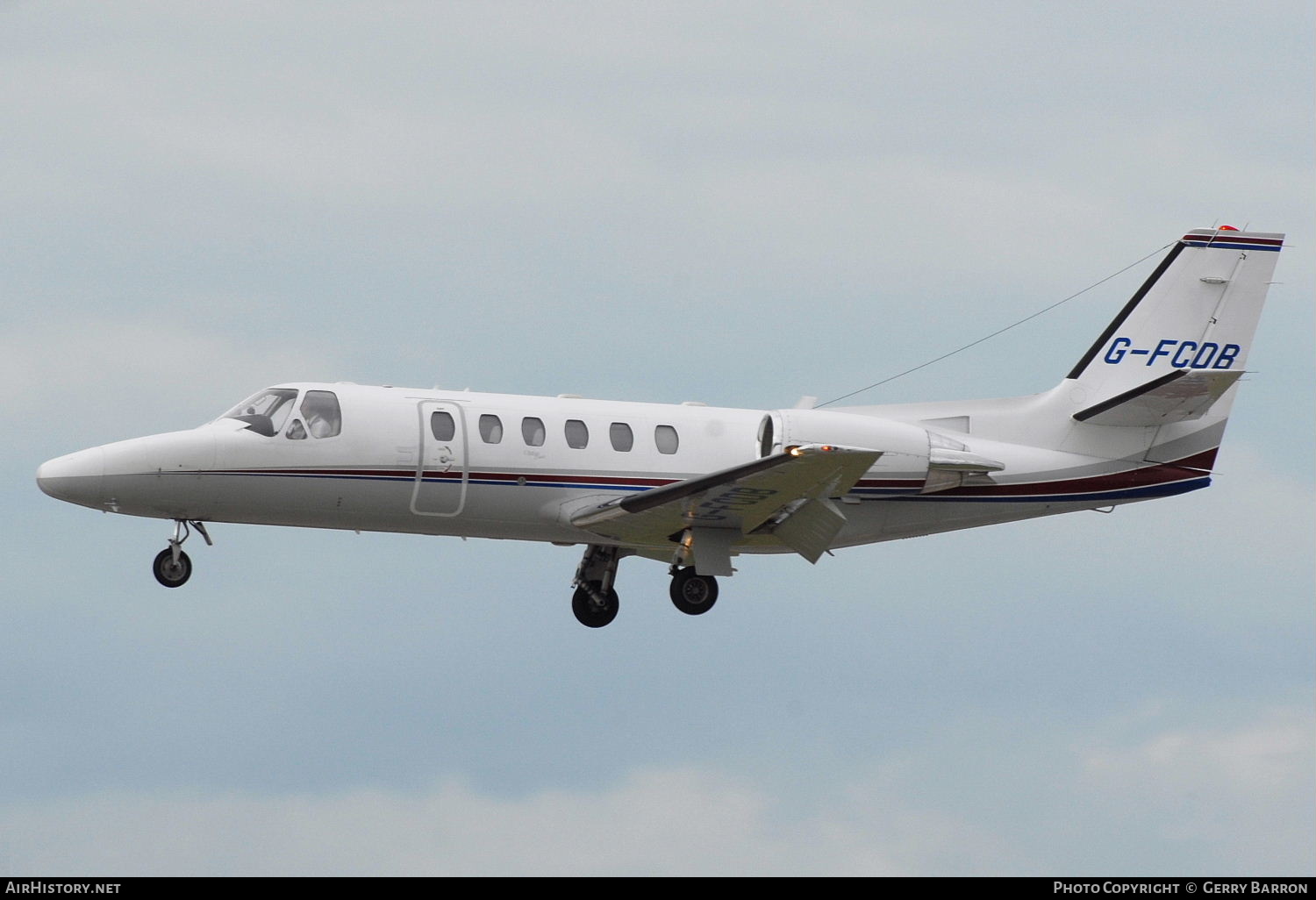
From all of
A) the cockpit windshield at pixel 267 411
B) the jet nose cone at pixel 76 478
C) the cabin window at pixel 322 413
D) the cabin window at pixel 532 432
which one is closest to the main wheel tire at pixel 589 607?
the cabin window at pixel 532 432

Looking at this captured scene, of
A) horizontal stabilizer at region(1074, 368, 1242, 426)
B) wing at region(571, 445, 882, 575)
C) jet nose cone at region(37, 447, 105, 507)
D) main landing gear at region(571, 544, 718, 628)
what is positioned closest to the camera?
wing at region(571, 445, 882, 575)

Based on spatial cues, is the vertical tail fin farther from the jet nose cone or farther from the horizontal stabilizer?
the jet nose cone

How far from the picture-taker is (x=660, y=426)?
84.5 feet

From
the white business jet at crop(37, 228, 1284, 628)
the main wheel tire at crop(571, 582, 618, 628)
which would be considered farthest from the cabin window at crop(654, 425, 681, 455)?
the main wheel tire at crop(571, 582, 618, 628)

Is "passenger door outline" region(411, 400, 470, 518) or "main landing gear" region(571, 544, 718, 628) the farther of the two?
"main landing gear" region(571, 544, 718, 628)

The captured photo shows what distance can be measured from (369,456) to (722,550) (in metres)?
5.12

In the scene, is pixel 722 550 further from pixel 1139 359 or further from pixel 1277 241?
pixel 1277 241

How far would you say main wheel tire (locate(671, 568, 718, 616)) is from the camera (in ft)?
86.2

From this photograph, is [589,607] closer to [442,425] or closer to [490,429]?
[490,429]

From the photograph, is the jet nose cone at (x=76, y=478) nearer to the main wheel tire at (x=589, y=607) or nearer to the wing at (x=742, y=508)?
the wing at (x=742, y=508)

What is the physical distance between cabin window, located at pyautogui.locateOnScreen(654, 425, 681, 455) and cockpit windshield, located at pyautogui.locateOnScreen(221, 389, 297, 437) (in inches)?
199

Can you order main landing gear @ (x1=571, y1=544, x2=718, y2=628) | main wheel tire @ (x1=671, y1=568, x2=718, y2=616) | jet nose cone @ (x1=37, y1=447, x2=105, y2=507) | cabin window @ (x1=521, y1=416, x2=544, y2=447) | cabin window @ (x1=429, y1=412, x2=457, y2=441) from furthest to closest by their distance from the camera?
main landing gear @ (x1=571, y1=544, x2=718, y2=628)
main wheel tire @ (x1=671, y1=568, x2=718, y2=616)
cabin window @ (x1=521, y1=416, x2=544, y2=447)
cabin window @ (x1=429, y1=412, x2=457, y2=441)
jet nose cone @ (x1=37, y1=447, x2=105, y2=507)

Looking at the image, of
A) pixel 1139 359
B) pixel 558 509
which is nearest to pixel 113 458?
pixel 558 509

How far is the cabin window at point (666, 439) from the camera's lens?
2567 centimetres
